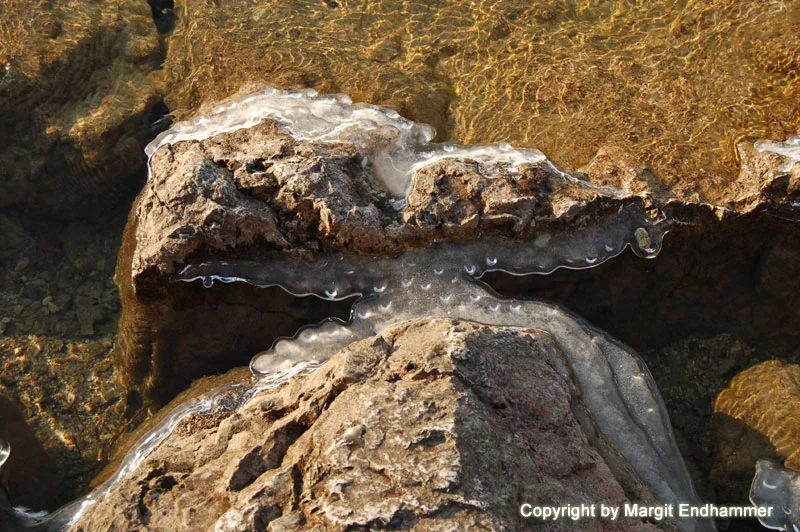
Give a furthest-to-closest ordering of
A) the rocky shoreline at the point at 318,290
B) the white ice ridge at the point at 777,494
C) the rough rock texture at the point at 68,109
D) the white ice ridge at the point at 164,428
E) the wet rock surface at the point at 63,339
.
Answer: the rough rock texture at the point at 68,109
the wet rock surface at the point at 63,339
the white ice ridge at the point at 164,428
the white ice ridge at the point at 777,494
the rocky shoreline at the point at 318,290

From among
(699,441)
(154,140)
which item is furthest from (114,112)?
(699,441)

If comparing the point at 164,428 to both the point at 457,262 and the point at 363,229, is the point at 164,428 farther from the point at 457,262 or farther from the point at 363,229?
the point at 457,262

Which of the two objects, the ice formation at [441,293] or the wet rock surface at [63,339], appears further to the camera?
the wet rock surface at [63,339]

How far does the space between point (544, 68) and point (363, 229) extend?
6.87 feet

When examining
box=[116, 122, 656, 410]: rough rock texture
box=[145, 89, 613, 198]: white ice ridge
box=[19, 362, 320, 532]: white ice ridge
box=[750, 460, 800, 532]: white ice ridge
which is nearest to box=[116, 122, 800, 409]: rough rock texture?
box=[116, 122, 656, 410]: rough rock texture

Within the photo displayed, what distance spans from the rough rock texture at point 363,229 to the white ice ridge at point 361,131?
15 cm

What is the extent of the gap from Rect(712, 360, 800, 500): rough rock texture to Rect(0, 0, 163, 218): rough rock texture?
4.50 meters

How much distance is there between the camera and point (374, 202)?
370 cm

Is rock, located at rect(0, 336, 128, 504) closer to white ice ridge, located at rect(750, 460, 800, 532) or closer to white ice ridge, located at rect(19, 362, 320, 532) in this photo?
white ice ridge, located at rect(19, 362, 320, 532)

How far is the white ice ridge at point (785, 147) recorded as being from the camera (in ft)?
12.7

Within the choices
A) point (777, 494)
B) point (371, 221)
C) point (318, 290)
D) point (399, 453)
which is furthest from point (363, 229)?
point (777, 494)

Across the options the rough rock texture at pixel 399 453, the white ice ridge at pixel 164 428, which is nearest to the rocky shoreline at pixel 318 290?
the rough rock texture at pixel 399 453

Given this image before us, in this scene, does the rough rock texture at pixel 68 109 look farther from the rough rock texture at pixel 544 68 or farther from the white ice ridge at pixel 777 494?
the white ice ridge at pixel 777 494

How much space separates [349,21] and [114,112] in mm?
2015
